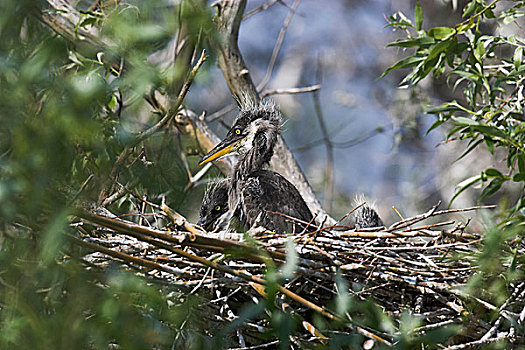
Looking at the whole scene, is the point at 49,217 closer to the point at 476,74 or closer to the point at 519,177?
the point at 519,177

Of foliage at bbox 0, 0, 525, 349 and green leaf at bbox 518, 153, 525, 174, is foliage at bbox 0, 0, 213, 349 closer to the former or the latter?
foliage at bbox 0, 0, 525, 349

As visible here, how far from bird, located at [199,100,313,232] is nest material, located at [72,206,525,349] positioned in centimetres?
45

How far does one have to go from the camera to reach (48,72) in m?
1.29

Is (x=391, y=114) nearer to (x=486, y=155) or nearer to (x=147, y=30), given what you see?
(x=486, y=155)

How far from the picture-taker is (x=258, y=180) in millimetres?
2824

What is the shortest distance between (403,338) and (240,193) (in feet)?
4.39

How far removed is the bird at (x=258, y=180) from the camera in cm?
267

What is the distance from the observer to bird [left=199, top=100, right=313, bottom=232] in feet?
8.76

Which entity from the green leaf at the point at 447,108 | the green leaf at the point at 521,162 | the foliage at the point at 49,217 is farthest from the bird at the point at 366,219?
the foliage at the point at 49,217

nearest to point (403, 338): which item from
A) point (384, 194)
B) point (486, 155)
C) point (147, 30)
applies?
point (147, 30)

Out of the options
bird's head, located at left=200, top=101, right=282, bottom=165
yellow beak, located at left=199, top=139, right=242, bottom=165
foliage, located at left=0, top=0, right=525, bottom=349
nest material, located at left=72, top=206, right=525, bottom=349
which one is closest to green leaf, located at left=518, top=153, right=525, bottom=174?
nest material, located at left=72, top=206, right=525, bottom=349

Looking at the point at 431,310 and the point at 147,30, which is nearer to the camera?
the point at 147,30

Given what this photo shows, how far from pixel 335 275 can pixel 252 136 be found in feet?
4.33

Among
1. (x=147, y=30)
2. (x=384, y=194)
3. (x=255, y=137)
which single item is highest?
(x=147, y=30)
